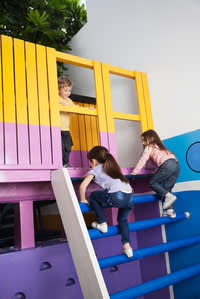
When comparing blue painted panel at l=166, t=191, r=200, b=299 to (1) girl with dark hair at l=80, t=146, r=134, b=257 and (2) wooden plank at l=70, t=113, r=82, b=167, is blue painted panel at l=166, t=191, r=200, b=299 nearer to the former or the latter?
(1) girl with dark hair at l=80, t=146, r=134, b=257

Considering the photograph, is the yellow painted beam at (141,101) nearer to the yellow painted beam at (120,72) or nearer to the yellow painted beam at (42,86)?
the yellow painted beam at (120,72)

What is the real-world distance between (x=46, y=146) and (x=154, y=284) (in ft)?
4.10

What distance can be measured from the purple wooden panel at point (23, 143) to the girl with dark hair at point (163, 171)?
36.3 inches

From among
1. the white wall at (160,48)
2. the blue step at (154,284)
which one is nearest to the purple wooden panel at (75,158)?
the white wall at (160,48)

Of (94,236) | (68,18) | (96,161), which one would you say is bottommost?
(94,236)

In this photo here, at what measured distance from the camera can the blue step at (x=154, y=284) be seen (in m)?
1.63

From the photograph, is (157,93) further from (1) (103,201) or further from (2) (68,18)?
(2) (68,18)

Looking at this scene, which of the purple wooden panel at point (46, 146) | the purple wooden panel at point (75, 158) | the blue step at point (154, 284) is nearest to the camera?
the blue step at point (154, 284)

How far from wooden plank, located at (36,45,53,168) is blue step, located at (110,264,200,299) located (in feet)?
3.39

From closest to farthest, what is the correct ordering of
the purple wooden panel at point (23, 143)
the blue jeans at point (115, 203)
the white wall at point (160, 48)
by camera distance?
the blue jeans at point (115, 203), the purple wooden panel at point (23, 143), the white wall at point (160, 48)

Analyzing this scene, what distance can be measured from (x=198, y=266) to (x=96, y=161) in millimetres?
1081

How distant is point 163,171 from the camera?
2406 mm

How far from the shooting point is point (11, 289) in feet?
6.54

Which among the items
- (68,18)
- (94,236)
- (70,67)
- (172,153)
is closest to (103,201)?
(94,236)
